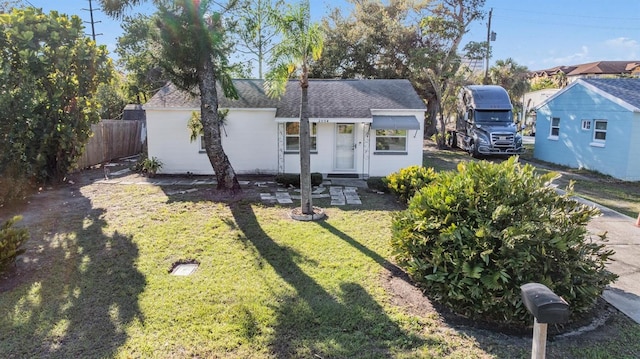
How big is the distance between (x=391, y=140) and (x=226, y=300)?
428 inches

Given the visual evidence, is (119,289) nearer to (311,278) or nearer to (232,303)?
(232,303)

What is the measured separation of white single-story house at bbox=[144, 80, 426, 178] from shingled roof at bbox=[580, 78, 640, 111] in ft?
26.4

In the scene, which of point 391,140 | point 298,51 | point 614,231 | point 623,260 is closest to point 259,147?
point 391,140

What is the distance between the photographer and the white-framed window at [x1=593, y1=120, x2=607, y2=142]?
1609 cm

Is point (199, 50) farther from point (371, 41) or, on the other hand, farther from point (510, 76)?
point (510, 76)

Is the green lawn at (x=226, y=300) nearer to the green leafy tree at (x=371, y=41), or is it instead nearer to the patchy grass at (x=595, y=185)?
the patchy grass at (x=595, y=185)

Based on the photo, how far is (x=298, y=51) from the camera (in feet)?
28.5

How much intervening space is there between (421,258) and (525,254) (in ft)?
4.74

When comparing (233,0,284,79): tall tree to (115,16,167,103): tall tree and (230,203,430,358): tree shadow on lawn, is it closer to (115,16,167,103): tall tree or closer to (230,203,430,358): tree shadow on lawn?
(230,203,430,358): tree shadow on lawn

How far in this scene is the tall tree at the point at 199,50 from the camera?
10.3 meters

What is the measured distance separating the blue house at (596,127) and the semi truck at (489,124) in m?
1.60

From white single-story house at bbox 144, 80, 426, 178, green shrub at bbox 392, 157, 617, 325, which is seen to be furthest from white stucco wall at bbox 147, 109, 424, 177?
green shrub at bbox 392, 157, 617, 325

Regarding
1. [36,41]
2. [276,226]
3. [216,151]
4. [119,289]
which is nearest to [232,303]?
[119,289]

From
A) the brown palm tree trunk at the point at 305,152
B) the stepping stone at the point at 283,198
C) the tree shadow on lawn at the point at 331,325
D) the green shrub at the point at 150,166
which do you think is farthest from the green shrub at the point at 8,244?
the green shrub at the point at 150,166
